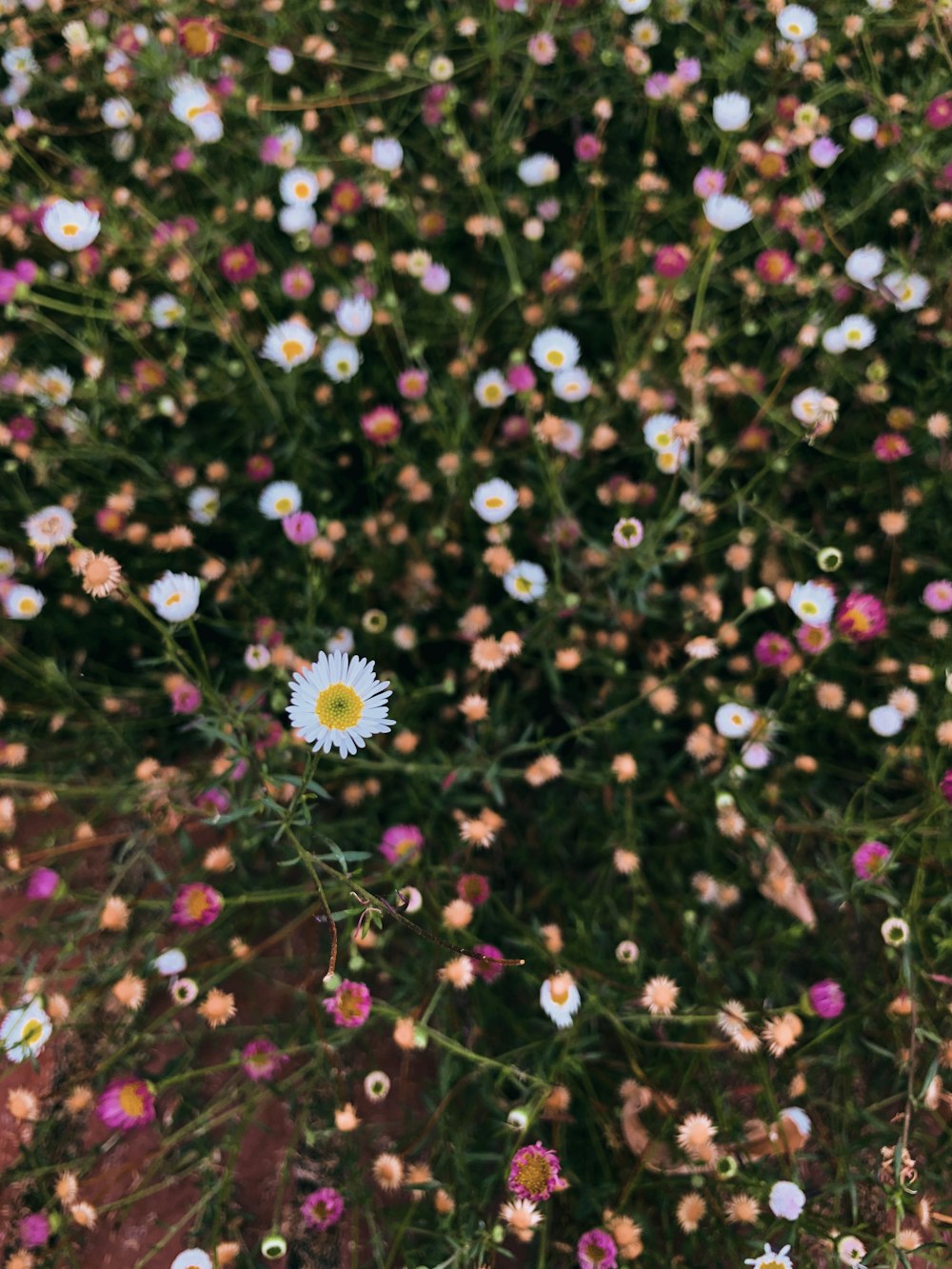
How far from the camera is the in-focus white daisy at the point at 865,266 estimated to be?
1.57 m

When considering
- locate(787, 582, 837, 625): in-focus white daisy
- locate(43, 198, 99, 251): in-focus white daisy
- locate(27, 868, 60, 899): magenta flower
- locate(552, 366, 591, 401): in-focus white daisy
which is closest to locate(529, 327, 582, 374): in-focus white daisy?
locate(552, 366, 591, 401): in-focus white daisy

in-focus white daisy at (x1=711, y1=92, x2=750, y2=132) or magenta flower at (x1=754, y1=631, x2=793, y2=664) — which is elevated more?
in-focus white daisy at (x1=711, y1=92, x2=750, y2=132)

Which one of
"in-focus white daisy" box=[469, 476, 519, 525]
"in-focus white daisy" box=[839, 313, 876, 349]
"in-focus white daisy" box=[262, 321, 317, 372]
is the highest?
"in-focus white daisy" box=[839, 313, 876, 349]

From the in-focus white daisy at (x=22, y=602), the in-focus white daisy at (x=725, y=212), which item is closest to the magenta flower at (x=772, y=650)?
the in-focus white daisy at (x=725, y=212)

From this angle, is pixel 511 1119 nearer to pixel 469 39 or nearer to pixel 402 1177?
pixel 402 1177

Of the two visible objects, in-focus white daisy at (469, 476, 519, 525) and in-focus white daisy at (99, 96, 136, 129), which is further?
in-focus white daisy at (99, 96, 136, 129)

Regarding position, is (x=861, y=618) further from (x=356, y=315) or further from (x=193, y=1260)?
(x=193, y=1260)

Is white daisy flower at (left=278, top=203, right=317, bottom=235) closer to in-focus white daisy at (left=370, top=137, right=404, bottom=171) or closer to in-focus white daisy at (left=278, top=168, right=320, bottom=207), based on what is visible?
in-focus white daisy at (left=278, top=168, right=320, bottom=207)

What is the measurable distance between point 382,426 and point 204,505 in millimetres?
389

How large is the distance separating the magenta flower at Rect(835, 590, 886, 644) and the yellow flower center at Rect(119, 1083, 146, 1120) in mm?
1284

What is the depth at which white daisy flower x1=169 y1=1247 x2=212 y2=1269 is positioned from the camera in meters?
1.13

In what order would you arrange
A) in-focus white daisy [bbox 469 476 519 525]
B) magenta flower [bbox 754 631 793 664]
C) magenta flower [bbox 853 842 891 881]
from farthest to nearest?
in-focus white daisy [bbox 469 476 519 525], magenta flower [bbox 754 631 793 664], magenta flower [bbox 853 842 891 881]

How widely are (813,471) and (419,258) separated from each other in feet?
Result: 2.90

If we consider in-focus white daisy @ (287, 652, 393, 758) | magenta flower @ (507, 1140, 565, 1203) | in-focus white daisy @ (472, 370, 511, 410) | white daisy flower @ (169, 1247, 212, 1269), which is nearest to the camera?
in-focus white daisy @ (287, 652, 393, 758)
